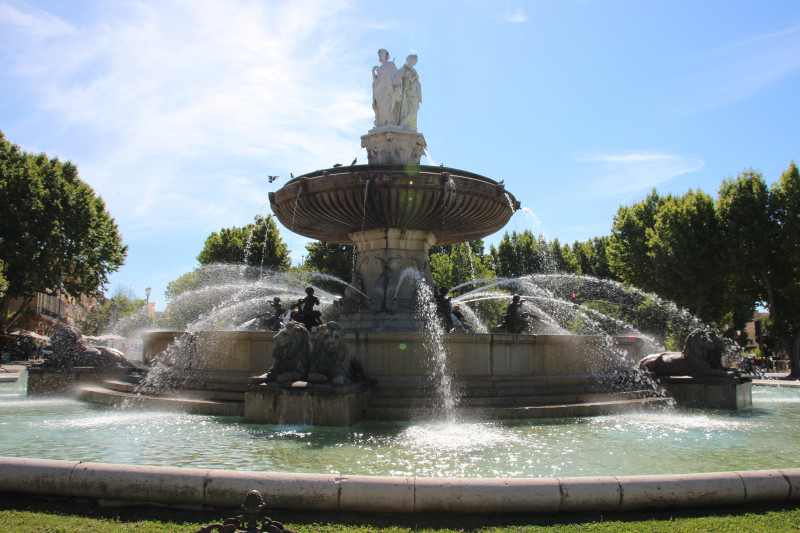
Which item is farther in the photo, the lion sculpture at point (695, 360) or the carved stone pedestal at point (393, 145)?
the carved stone pedestal at point (393, 145)

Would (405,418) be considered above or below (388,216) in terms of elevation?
below

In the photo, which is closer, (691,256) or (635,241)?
(691,256)

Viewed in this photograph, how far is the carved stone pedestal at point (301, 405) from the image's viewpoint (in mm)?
7711

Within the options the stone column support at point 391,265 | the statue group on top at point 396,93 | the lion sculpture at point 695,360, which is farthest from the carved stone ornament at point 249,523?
the statue group on top at point 396,93

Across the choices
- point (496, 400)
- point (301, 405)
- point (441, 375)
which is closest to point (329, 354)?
point (301, 405)

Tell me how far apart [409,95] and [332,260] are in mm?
26788

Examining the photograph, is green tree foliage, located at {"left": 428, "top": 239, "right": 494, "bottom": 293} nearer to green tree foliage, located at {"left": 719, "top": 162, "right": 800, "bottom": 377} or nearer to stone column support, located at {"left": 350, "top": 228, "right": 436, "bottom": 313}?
green tree foliage, located at {"left": 719, "top": 162, "right": 800, "bottom": 377}

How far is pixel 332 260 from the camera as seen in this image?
40.3 meters

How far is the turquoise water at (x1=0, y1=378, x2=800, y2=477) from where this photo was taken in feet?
17.9

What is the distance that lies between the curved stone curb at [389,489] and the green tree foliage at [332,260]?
35.4m

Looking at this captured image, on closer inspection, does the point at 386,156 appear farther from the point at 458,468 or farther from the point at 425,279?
the point at 458,468

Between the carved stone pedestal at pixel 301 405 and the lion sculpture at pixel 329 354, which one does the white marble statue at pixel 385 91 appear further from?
the carved stone pedestal at pixel 301 405

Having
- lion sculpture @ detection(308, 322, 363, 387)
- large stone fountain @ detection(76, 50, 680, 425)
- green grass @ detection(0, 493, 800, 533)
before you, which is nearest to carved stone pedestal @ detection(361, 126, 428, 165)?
large stone fountain @ detection(76, 50, 680, 425)

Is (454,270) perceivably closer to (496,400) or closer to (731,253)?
(731,253)
